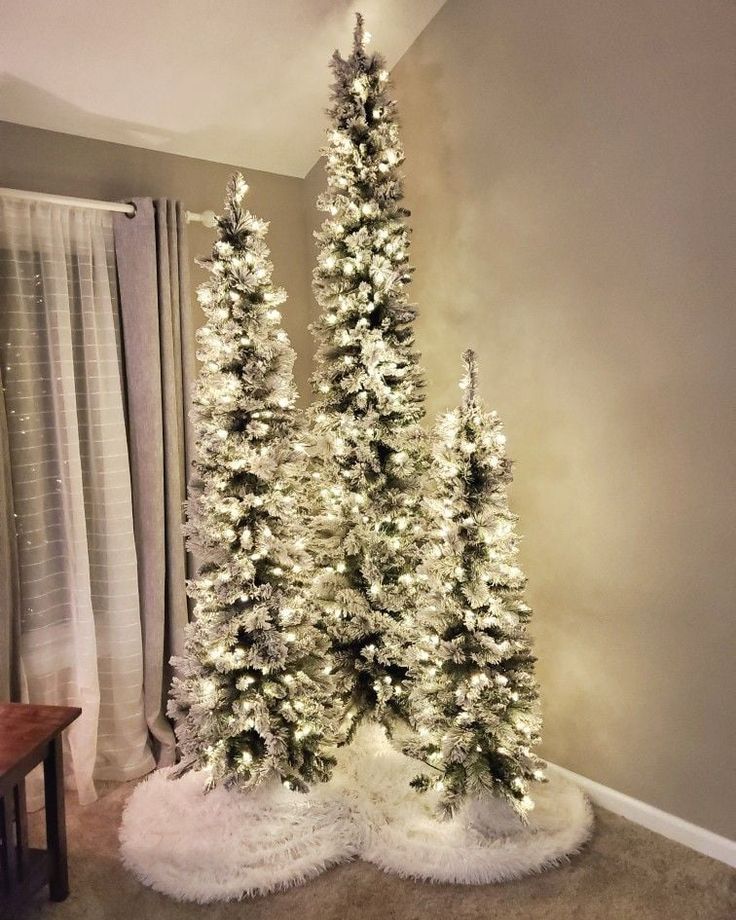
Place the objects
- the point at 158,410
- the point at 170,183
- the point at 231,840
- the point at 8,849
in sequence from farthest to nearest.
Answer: the point at 170,183
the point at 158,410
the point at 231,840
the point at 8,849

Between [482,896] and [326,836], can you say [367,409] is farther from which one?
[482,896]

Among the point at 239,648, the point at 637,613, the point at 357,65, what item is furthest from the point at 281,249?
the point at 637,613

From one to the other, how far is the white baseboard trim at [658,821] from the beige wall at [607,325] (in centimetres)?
3

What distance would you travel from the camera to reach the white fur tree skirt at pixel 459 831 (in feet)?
7.23

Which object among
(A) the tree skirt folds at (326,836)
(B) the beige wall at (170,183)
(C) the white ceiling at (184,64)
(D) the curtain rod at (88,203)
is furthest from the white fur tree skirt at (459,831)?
(C) the white ceiling at (184,64)

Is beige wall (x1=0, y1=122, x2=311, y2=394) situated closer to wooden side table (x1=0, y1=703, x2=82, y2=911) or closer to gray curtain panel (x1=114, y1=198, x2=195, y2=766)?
gray curtain panel (x1=114, y1=198, x2=195, y2=766)

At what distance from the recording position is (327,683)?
2.52m

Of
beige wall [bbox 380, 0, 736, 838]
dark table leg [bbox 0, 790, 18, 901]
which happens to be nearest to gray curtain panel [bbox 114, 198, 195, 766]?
dark table leg [bbox 0, 790, 18, 901]

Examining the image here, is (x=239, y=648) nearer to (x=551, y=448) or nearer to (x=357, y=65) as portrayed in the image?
(x=551, y=448)

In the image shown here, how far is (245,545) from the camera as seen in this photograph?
239cm

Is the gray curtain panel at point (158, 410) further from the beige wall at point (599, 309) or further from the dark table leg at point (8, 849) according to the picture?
the dark table leg at point (8, 849)

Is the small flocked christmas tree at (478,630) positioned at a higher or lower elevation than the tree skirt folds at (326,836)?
higher

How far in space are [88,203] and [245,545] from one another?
1458 mm

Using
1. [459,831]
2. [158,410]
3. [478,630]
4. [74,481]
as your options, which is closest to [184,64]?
[158,410]
